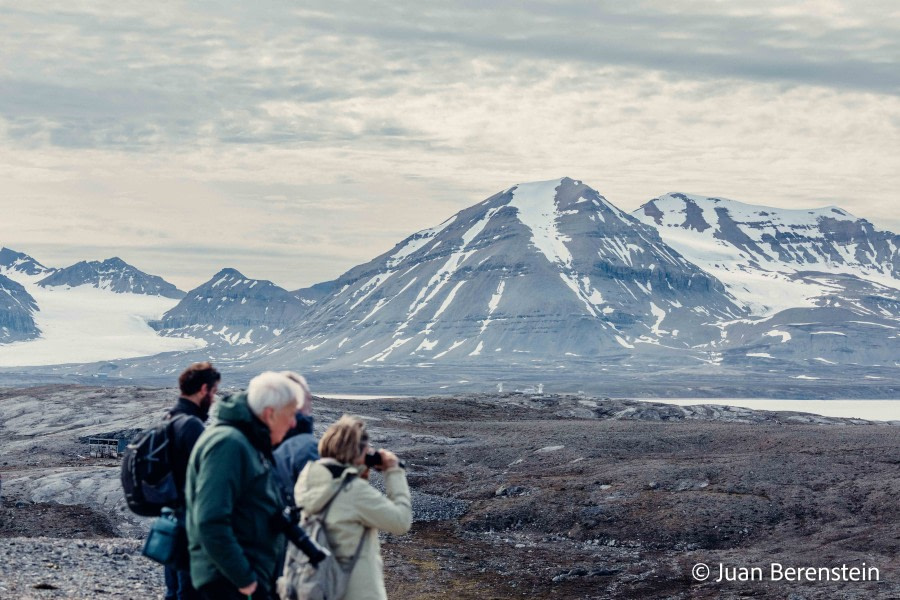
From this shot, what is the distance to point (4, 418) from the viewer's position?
69.5 m

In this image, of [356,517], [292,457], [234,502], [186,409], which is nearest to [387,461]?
[356,517]

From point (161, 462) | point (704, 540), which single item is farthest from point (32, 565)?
point (704, 540)

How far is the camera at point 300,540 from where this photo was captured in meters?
9.30

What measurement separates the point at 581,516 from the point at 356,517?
23268 millimetres

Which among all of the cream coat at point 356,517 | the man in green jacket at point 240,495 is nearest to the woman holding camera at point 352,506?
the cream coat at point 356,517

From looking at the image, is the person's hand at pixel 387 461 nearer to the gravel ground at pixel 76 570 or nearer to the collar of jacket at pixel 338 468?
the collar of jacket at pixel 338 468

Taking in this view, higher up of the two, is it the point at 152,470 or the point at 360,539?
the point at 152,470

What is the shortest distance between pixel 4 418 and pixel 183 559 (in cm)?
6474

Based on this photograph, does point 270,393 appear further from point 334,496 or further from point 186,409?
point 186,409

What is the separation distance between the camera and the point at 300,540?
30.8 ft

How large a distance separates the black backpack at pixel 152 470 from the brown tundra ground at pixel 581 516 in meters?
7.84

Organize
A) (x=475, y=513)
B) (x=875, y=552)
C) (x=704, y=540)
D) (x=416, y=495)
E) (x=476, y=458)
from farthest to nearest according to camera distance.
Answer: (x=476, y=458) < (x=416, y=495) < (x=475, y=513) < (x=704, y=540) < (x=875, y=552)

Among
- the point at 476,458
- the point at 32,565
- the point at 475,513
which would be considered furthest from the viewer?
the point at 476,458

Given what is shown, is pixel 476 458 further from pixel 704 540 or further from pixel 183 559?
pixel 183 559
